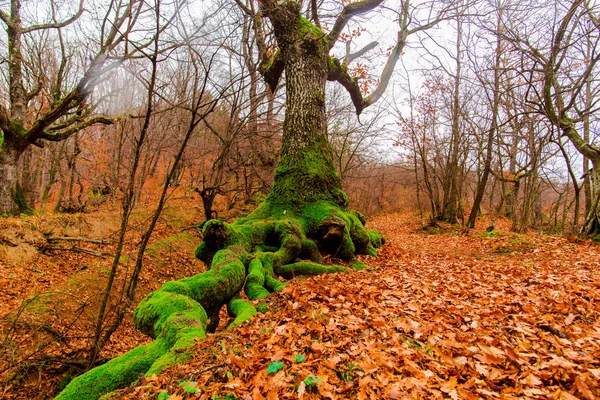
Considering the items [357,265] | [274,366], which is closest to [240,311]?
[274,366]

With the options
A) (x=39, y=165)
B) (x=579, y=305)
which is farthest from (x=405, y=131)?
(x=39, y=165)

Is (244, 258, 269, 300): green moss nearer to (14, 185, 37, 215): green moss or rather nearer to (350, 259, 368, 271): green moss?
(350, 259, 368, 271): green moss

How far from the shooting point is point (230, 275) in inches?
139

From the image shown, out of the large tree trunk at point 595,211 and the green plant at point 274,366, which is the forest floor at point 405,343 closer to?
the green plant at point 274,366

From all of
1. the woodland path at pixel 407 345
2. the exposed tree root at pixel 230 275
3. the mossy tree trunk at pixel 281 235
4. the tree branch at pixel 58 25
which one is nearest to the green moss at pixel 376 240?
→ the mossy tree trunk at pixel 281 235

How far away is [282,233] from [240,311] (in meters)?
1.91

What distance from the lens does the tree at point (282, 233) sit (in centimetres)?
244

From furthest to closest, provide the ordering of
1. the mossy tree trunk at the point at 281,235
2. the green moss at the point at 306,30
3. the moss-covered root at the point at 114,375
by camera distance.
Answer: the green moss at the point at 306,30, the mossy tree trunk at the point at 281,235, the moss-covered root at the point at 114,375

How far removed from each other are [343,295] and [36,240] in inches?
297

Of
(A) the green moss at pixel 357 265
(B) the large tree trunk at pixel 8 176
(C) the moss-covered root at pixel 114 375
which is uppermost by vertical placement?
(B) the large tree trunk at pixel 8 176

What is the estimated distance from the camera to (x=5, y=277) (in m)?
5.77

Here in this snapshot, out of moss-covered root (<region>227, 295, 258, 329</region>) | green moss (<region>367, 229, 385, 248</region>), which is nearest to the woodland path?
moss-covered root (<region>227, 295, 258, 329</region>)

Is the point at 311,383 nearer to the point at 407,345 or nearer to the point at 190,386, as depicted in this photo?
the point at 190,386

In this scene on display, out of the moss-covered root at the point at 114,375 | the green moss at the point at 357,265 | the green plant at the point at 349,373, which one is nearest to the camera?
the green plant at the point at 349,373
